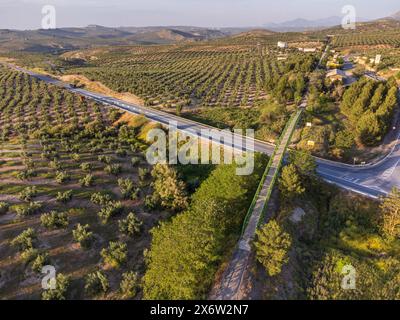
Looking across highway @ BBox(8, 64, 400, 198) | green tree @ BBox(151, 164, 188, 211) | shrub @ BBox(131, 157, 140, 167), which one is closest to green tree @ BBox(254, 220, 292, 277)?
green tree @ BBox(151, 164, 188, 211)

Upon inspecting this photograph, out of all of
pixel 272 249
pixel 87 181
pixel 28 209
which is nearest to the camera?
pixel 272 249

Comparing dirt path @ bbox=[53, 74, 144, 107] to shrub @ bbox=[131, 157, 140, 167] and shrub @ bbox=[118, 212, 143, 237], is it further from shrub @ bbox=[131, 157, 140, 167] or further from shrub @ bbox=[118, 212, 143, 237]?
shrub @ bbox=[118, 212, 143, 237]

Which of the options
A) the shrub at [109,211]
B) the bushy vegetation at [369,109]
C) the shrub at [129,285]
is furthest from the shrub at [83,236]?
the bushy vegetation at [369,109]

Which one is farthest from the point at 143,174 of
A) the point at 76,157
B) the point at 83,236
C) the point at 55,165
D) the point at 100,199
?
the point at 83,236

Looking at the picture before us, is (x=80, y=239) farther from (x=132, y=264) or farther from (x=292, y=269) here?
(x=292, y=269)

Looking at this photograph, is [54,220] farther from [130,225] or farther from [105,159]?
[105,159]

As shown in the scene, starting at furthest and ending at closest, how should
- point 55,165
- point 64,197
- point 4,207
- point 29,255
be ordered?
point 55,165 < point 64,197 < point 4,207 < point 29,255
